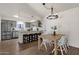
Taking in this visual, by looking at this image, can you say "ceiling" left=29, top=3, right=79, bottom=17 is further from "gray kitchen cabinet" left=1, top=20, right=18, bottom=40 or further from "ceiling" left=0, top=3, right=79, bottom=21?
"gray kitchen cabinet" left=1, top=20, right=18, bottom=40

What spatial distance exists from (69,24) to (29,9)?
96cm

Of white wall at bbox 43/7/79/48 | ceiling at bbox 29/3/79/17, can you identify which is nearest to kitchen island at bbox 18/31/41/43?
white wall at bbox 43/7/79/48

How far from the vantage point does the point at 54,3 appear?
7.00 feet

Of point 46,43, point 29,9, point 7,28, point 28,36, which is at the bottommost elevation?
point 46,43

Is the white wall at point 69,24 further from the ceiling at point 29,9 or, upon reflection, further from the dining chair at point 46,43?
the dining chair at point 46,43

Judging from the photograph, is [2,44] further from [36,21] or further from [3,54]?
[36,21]

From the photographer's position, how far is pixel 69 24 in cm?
222

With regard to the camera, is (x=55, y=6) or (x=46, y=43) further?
(x=46, y=43)

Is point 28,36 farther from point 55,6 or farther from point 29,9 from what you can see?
point 55,6

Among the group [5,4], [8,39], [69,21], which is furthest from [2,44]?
[69,21]

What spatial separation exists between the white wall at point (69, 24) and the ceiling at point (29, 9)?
0.42ft

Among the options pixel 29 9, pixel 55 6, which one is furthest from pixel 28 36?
pixel 55 6
